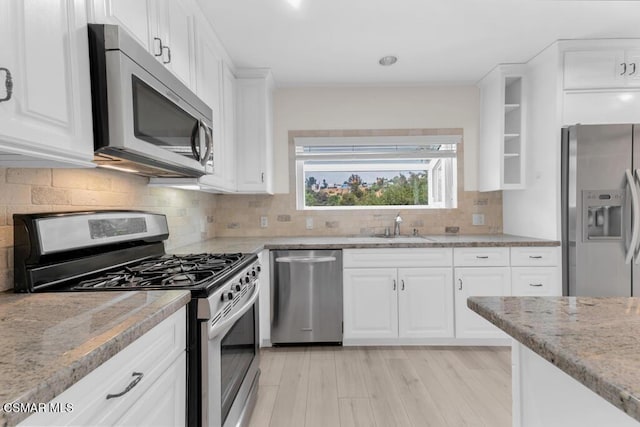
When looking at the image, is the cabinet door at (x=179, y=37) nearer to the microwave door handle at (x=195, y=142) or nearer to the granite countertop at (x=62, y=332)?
the microwave door handle at (x=195, y=142)

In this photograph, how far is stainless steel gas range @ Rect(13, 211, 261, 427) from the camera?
3.96 feet

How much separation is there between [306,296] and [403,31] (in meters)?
2.13

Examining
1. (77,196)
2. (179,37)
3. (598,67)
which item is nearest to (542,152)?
(598,67)

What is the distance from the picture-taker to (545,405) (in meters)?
0.83

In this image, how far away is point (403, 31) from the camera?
239cm

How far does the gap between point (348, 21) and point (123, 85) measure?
165 centimetres

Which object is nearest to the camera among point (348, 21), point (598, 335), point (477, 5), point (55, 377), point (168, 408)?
point (55, 377)

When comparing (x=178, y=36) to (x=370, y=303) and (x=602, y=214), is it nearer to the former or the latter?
(x=370, y=303)

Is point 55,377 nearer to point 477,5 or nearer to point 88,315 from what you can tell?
point 88,315

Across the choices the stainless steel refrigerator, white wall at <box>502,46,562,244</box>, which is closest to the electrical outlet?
white wall at <box>502,46,562,244</box>

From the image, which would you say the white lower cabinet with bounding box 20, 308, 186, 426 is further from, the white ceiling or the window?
the window

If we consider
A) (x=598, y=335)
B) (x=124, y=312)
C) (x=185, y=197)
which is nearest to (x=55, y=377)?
(x=124, y=312)

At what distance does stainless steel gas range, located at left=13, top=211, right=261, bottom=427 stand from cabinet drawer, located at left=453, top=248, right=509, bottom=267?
5.79 ft

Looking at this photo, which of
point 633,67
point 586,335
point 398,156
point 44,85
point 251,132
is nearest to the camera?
point 586,335
